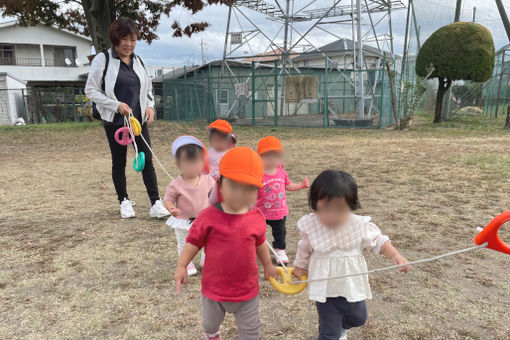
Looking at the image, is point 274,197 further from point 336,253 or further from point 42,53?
point 42,53

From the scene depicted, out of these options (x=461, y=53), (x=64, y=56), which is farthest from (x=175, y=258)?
(x=64, y=56)

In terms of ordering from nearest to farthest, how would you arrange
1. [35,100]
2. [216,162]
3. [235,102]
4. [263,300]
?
[263,300], [216,162], [235,102], [35,100]

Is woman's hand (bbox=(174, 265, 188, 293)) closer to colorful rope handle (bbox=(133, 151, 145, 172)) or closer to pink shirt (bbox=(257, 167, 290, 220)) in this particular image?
pink shirt (bbox=(257, 167, 290, 220))

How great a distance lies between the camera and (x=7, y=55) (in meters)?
26.9

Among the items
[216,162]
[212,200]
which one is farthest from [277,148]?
[212,200]

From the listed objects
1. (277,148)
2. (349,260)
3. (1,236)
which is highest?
(277,148)

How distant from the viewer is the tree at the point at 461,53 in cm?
1404

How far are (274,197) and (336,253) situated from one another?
110 cm

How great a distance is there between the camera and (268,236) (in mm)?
3533

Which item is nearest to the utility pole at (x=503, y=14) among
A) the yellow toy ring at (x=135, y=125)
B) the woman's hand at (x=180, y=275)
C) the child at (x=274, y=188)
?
the child at (x=274, y=188)

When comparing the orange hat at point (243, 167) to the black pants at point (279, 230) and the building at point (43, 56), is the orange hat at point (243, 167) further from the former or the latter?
the building at point (43, 56)

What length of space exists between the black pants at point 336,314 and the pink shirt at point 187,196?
1.22 meters

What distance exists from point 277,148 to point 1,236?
9.76 ft

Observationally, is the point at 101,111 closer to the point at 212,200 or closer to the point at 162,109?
the point at 212,200
